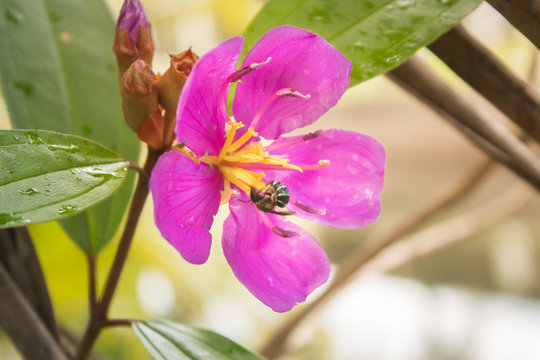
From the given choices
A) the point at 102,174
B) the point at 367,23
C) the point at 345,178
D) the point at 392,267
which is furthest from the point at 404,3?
the point at 392,267

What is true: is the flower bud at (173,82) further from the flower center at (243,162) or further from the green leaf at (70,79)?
the green leaf at (70,79)

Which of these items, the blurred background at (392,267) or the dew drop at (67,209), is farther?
the blurred background at (392,267)

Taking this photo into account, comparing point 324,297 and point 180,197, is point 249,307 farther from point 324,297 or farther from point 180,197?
point 180,197

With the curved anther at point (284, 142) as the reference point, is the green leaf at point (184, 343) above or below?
below

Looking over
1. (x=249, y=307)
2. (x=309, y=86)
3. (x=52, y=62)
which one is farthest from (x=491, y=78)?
(x=249, y=307)

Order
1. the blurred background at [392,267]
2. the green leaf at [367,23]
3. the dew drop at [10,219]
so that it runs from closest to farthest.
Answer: the dew drop at [10,219] → the green leaf at [367,23] → the blurred background at [392,267]

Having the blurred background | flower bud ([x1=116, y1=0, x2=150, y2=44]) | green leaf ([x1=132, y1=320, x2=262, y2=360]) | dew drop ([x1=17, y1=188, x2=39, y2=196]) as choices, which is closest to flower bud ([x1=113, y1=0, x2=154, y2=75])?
flower bud ([x1=116, y1=0, x2=150, y2=44])

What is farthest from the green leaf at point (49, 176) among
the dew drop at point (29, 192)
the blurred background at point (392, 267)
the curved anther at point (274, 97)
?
the blurred background at point (392, 267)
